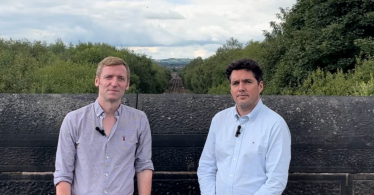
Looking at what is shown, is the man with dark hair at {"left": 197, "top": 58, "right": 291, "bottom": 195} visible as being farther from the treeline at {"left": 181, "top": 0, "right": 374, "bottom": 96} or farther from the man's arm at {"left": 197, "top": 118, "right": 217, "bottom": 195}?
the treeline at {"left": 181, "top": 0, "right": 374, "bottom": 96}

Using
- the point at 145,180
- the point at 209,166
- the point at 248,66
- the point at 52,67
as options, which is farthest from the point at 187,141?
the point at 52,67

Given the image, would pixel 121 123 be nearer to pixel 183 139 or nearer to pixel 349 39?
pixel 183 139

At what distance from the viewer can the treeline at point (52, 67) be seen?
13.5 meters

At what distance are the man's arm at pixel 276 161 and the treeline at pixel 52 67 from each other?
10726 millimetres

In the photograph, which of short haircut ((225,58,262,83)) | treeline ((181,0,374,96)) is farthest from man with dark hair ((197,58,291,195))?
treeline ((181,0,374,96))

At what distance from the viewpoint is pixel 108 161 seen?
102 inches

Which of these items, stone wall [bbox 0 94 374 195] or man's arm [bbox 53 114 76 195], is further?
stone wall [bbox 0 94 374 195]

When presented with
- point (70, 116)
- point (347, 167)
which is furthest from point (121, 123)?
point (347, 167)

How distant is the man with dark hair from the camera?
254 cm

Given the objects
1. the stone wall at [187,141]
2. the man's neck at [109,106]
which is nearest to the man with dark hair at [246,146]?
the stone wall at [187,141]

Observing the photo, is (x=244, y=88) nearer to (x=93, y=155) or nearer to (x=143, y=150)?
(x=143, y=150)

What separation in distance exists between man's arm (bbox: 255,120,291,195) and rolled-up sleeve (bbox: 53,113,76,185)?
4.06 ft

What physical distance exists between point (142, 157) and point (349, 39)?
21236mm

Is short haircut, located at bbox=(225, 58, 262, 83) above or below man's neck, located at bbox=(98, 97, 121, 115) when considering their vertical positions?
above
